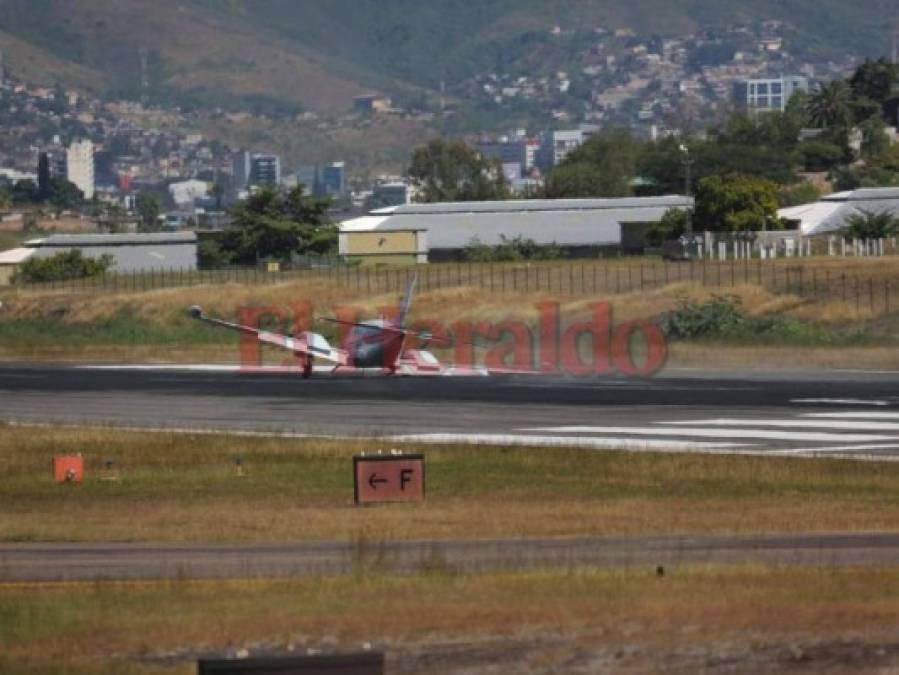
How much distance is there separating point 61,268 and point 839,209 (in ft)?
177

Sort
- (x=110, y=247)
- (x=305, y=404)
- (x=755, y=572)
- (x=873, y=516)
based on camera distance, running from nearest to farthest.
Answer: (x=755, y=572) → (x=873, y=516) → (x=305, y=404) → (x=110, y=247)

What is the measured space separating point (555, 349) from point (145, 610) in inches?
2412

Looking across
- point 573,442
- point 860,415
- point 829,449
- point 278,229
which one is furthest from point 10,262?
point 829,449

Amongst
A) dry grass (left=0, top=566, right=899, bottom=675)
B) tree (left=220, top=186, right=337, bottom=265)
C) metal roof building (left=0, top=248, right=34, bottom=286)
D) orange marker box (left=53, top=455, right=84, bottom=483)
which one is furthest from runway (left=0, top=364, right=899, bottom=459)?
tree (left=220, top=186, right=337, bottom=265)

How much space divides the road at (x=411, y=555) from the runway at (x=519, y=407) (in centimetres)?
1569

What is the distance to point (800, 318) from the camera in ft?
311

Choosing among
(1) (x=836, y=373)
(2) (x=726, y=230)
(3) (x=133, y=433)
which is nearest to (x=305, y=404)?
(3) (x=133, y=433)

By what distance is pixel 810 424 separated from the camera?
58.2m

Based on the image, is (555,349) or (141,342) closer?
(555,349)

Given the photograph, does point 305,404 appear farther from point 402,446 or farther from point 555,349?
point 555,349

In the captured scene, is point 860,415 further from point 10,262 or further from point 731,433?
point 10,262

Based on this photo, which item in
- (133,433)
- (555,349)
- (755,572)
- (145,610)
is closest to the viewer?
(145,610)

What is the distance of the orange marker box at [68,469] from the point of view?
1928 inches

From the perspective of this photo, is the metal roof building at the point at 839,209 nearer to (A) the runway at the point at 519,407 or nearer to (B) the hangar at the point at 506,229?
(B) the hangar at the point at 506,229
